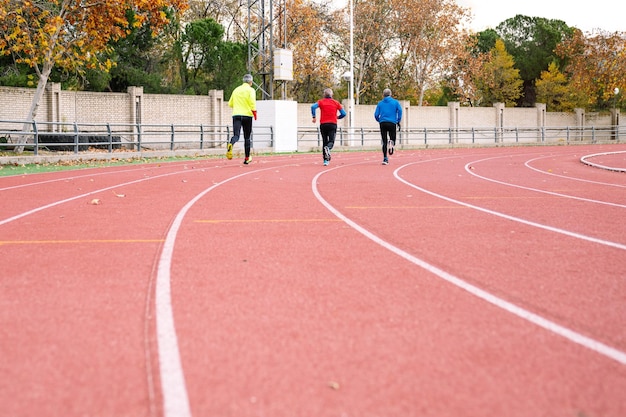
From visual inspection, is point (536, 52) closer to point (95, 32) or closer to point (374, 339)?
point (95, 32)

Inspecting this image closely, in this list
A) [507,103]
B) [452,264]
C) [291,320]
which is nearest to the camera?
[291,320]

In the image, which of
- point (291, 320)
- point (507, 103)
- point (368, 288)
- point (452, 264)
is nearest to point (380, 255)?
point (452, 264)

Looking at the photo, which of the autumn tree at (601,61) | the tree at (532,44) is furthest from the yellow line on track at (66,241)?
the tree at (532,44)

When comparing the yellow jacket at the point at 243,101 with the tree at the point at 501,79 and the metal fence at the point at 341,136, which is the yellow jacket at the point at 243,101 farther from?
the tree at the point at 501,79


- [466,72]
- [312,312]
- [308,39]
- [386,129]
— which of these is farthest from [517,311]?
[466,72]

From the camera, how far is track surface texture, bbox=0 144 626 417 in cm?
304

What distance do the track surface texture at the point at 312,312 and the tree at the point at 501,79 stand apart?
54.6m

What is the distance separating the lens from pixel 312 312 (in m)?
4.37

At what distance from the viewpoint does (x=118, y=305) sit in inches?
178

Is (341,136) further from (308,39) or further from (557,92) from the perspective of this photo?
(557,92)

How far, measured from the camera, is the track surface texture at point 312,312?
304cm

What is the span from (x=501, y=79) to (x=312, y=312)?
61508 millimetres

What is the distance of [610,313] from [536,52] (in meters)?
66.6

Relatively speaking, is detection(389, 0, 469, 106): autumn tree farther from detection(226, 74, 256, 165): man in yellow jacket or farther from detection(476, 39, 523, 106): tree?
detection(226, 74, 256, 165): man in yellow jacket
